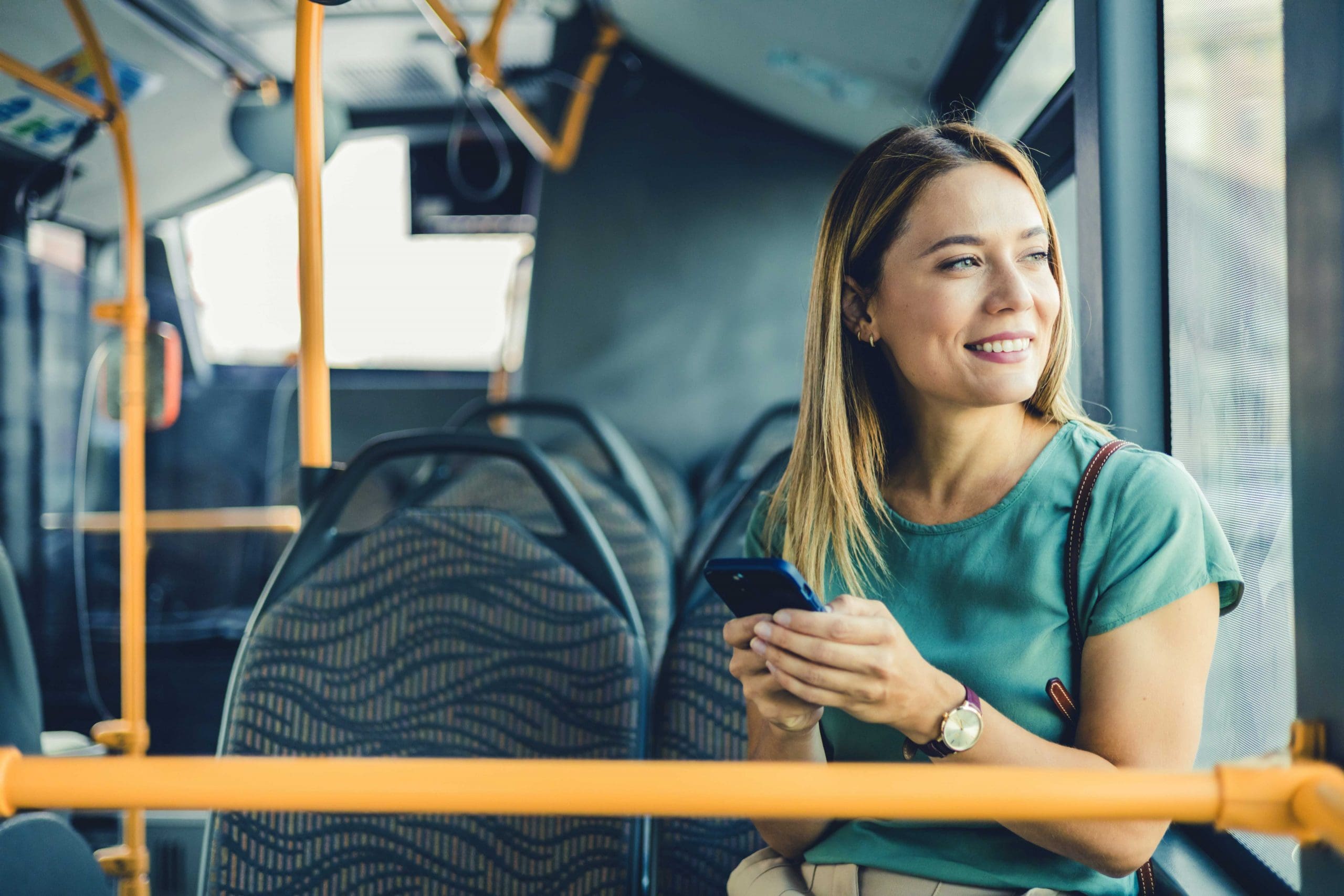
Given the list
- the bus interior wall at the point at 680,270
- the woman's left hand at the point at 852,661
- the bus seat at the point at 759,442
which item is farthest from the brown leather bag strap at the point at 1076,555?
the bus interior wall at the point at 680,270

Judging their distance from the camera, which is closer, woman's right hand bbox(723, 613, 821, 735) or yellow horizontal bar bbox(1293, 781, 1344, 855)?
yellow horizontal bar bbox(1293, 781, 1344, 855)

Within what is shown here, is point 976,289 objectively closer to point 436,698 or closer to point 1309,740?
point 1309,740

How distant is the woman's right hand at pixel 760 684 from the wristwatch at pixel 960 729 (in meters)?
0.10

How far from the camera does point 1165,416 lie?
134 cm

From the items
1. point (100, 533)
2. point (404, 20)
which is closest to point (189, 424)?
point (100, 533)

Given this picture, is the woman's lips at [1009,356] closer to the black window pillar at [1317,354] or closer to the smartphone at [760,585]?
the black window pillar at [1317,354]

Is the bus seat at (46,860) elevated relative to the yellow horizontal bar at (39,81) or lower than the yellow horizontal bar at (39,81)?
lower

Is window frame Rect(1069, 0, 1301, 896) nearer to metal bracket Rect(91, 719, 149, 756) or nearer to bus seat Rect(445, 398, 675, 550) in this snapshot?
bus seat Rect(445, 398, 675, 550)

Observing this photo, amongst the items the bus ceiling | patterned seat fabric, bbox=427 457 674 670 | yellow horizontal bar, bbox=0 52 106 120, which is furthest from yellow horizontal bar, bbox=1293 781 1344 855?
yellow horizontal bar, bbox=0 52 106 120

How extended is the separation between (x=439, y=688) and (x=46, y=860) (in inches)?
19.0

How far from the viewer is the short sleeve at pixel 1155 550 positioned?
2.86ft

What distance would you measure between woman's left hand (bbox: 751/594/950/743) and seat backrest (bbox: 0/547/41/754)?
1042 millimetres

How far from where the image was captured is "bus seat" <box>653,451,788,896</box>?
47.5 inches

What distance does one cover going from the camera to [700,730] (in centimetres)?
125
